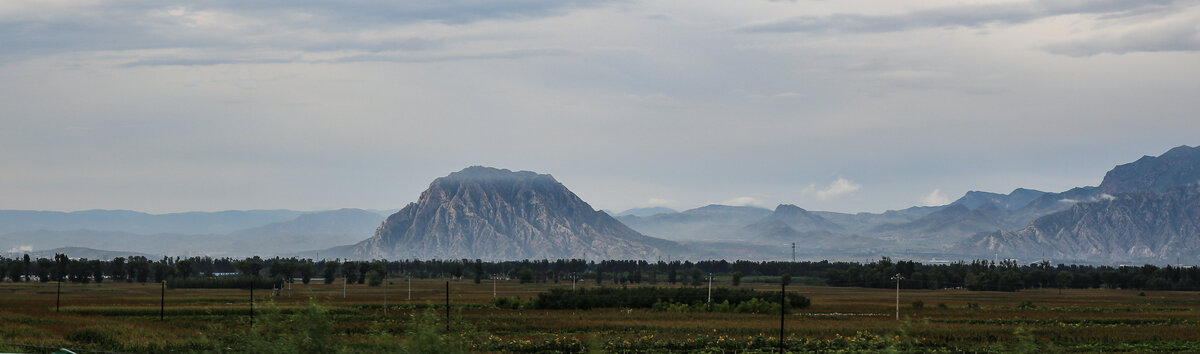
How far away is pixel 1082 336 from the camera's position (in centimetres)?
7662

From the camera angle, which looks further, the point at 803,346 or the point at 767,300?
the point at 767,300

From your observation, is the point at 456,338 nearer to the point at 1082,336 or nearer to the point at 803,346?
the point at 803,346

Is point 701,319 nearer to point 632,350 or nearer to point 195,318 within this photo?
point 632,350

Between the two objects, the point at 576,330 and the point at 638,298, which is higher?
the point at 638,298

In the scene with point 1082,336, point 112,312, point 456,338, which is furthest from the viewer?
point 112,312

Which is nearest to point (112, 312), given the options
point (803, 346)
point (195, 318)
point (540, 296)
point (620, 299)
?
point (195, 318)

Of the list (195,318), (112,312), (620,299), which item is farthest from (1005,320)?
(112,312)

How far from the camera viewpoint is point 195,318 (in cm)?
9388

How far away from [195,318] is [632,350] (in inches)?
1898

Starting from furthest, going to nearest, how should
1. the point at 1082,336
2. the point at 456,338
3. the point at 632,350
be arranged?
the point at 1082,336, the point at 632,350, the point at 456,338

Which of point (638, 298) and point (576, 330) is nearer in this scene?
point (576, 330)

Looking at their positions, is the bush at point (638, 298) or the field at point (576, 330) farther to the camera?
the bush at point (638, 298)

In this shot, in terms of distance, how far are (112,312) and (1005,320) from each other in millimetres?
81288

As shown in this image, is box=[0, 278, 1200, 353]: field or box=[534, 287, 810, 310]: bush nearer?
box=[0, 278, 1200, 353]: field
